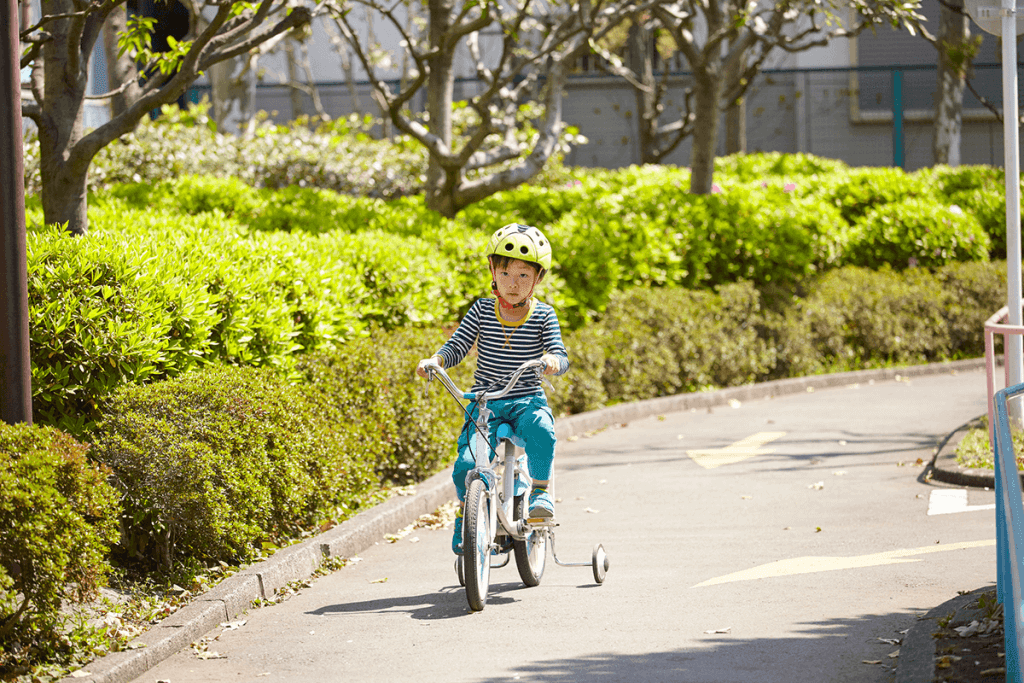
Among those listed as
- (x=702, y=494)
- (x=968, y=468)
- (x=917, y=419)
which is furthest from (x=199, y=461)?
(x=917, y=419)

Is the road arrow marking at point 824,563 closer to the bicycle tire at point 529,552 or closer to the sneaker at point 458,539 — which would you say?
the bicycle tire at point 529,552

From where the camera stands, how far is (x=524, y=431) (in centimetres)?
561

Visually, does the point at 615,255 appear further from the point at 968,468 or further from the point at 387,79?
the point at 387,79

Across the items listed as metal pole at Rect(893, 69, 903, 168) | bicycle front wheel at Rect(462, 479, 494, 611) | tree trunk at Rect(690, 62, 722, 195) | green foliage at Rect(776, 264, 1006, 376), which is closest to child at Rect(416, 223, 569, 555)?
bicycle front wheel at Rect(462, 479, 494, 611)

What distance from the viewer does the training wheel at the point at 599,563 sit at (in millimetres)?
5891

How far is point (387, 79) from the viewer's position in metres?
30.0

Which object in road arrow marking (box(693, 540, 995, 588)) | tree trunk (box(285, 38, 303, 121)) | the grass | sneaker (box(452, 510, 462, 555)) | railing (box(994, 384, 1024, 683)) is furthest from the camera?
tree trunk (box(285, 38, 303, 121))

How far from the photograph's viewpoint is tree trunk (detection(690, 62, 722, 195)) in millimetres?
14641

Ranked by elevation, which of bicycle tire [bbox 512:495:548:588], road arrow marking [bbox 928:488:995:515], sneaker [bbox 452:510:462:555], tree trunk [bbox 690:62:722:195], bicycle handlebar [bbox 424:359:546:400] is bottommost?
road arrow marking [bbox 928:488:995:515]

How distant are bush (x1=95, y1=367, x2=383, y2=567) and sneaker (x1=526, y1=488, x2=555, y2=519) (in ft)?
4.59

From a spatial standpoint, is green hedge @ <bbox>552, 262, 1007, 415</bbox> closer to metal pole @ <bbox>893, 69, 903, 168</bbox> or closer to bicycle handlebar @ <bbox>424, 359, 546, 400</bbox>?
bicycle handlebar @ <bbox>424, 359, 546, 400</bbox>

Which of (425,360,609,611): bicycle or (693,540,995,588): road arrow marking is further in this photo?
(693,540,995,588): road arrow marking

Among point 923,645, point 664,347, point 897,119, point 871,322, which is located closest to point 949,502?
point 923,645

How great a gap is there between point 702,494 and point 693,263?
582 cm
